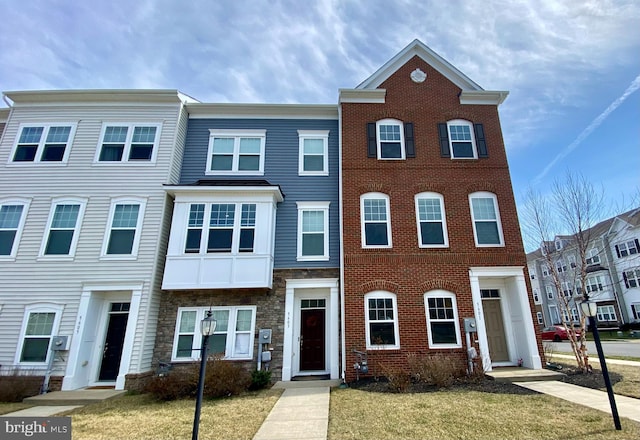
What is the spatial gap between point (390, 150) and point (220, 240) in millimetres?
7308

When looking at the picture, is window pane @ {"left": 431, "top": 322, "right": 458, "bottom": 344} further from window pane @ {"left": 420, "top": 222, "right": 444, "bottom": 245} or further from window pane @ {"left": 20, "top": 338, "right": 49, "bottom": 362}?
window pane @ {"left": 20, "top": 338, "right": 49, "bottom": 362}

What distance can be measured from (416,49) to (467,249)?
8.63 m

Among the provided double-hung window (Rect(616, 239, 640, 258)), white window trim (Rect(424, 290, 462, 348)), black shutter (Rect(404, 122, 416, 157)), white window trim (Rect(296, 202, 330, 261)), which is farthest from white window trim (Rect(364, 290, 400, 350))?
double-hung window (Rect(616, 239, 640, 258))

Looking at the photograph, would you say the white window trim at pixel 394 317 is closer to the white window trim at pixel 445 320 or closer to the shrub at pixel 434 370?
the shrub at pixel 434 370

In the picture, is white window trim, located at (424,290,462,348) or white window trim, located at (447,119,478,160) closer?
white window trim, located at (424,290,462,348)

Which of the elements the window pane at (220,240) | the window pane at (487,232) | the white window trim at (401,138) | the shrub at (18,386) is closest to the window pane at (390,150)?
the white window trim at (401,138)

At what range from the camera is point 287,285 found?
10.8 m

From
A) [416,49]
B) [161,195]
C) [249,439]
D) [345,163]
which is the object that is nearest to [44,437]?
[249,439]

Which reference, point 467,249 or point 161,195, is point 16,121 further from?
point 467,249

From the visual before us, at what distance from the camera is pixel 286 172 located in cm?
1236

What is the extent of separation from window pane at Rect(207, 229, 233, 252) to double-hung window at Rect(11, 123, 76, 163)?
21.5ft

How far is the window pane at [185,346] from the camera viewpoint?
10141mm

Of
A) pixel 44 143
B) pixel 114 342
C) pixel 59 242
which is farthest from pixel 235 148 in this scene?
pixel 114 342

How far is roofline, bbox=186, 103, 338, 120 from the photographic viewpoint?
12.9 metres
